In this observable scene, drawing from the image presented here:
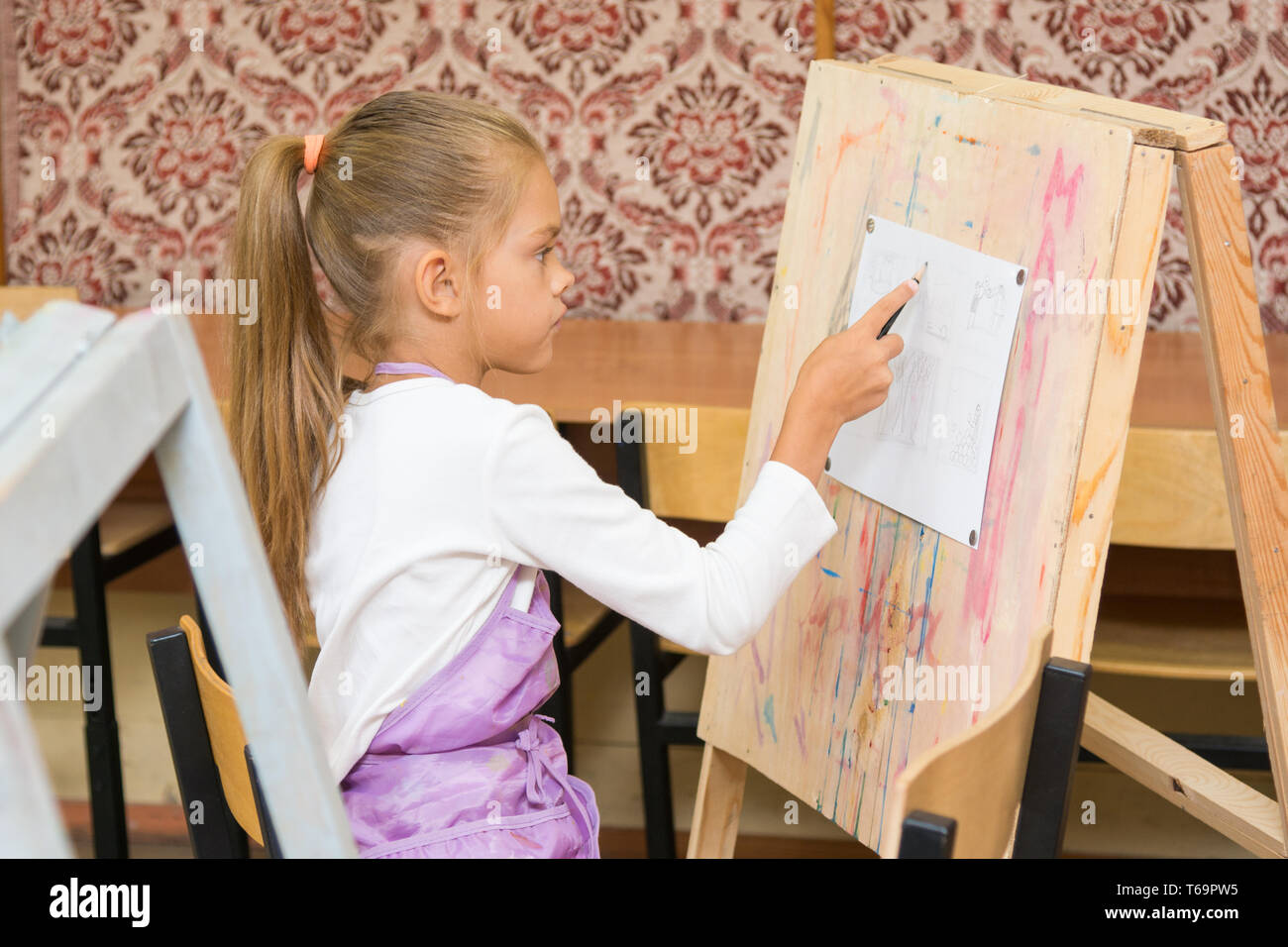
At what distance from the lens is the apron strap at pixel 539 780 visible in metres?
0.98

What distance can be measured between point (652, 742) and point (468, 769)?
0.69 meters

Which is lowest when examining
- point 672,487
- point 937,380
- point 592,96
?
point 672,487

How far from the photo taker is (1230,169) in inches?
32.9

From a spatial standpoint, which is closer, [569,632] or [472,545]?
[472,545]

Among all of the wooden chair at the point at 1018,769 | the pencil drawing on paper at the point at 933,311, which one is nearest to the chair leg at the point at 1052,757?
the wooden chair at the point at 1018,769

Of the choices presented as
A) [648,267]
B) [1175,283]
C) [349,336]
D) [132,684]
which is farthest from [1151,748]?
[132,684]

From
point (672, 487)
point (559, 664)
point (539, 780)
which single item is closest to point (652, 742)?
point (559, 664)

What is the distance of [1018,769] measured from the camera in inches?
31.3

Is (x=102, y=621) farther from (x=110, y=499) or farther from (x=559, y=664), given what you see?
(x=110, y=499)

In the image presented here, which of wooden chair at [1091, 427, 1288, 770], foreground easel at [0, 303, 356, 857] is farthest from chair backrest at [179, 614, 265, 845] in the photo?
wooden chair at [1091, 427, 1288, 770]

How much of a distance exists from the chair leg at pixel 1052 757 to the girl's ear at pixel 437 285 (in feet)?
1.69

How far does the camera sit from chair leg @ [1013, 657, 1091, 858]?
2.61ft
